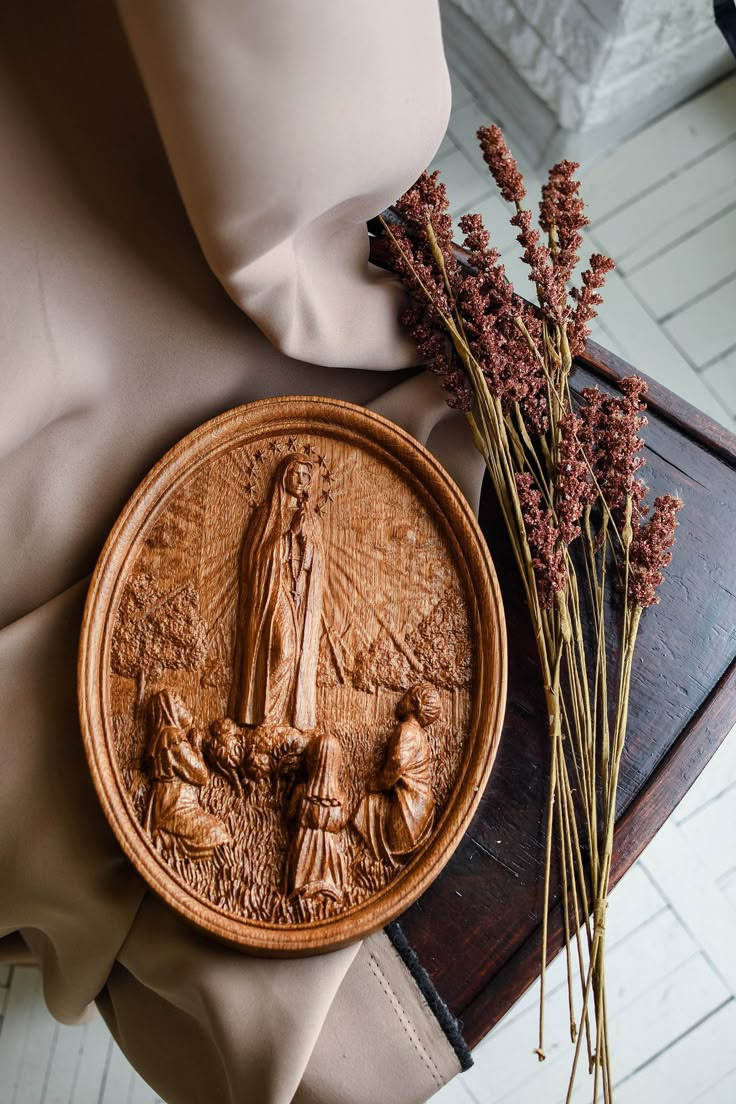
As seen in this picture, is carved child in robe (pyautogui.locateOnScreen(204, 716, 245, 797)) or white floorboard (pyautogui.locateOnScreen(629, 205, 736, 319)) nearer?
carved child in robe (pyautogui.locateOnScreen(204, 716, 245, 797))

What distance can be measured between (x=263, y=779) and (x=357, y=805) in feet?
0.32

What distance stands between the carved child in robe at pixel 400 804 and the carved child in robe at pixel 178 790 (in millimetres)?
144

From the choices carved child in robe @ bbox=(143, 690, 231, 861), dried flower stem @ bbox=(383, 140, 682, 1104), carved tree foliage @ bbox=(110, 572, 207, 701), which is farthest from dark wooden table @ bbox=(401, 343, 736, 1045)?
carved tree foliage @ bbox=(110, 572, 207, 701)

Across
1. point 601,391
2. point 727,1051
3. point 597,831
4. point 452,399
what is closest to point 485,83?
point 601,391

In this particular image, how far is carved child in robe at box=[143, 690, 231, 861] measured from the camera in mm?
888

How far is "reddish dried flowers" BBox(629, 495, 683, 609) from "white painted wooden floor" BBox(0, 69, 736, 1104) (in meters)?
0.83

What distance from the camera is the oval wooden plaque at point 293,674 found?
2.91ft

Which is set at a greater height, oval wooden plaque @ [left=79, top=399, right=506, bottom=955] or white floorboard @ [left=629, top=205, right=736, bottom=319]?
white floorboard @ [left=629, top=205, right=736, bottom=319]

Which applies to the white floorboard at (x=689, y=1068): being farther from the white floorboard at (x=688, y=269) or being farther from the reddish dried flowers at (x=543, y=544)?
the white floorboard at (x=688, y=269)

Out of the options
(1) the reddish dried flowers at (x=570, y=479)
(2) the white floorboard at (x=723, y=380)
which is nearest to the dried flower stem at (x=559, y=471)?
(1) the reddish dried flowers at (x=570, y=479)

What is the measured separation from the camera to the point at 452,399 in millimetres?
1005

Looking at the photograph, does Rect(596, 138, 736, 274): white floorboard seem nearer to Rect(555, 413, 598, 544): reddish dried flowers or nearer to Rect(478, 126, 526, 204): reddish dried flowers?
Rect(478, 126, 526, 204): reddish dried flowers

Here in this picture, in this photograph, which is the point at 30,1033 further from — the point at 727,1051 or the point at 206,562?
the point at 727,1051

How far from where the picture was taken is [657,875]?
1.63 meters
